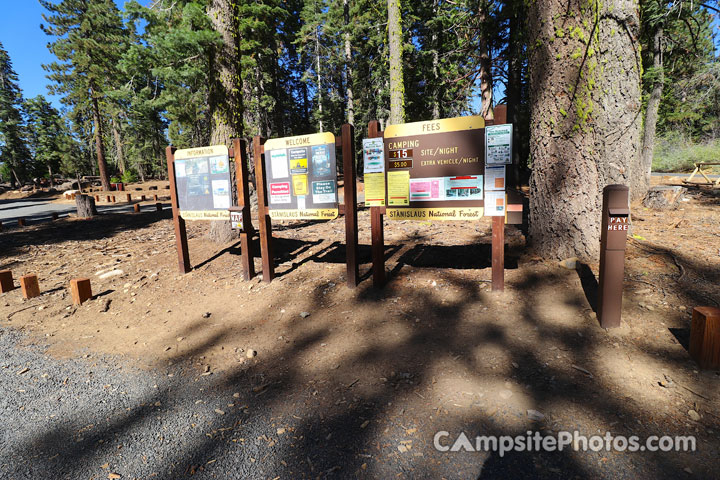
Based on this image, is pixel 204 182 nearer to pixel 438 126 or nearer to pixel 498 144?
pixel 438 126

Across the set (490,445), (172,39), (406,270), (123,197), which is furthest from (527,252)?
(123,197)

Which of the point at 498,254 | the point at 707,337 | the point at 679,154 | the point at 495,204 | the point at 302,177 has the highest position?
the point at 679,154

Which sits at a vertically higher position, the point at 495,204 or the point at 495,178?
the point at 495,178

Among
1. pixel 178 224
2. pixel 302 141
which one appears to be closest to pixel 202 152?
pixel 178 224

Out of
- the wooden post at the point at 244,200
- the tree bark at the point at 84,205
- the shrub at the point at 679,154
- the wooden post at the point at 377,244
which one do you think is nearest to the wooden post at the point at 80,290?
the wooden post at the point at 244,200

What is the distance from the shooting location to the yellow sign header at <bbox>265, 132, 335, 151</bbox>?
516 centimetres

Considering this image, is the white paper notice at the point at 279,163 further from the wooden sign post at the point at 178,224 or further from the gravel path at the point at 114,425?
the gravel path at the point at 114,425

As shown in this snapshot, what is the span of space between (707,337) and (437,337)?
84.2 inches

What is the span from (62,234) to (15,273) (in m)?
3.88

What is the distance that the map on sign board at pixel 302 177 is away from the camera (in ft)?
17.2

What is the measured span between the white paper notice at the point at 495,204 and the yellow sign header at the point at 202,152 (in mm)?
4235

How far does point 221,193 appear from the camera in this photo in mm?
5988

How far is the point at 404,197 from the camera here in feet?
15.8

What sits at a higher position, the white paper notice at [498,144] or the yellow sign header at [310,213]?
the white paper notice at [498,144]
